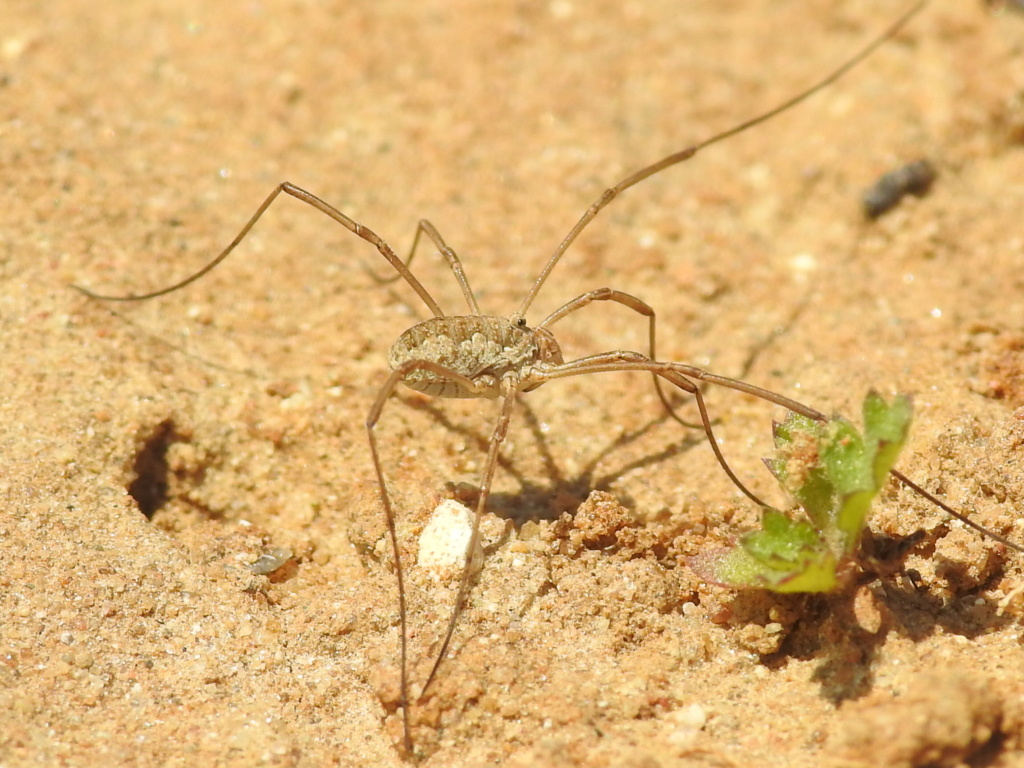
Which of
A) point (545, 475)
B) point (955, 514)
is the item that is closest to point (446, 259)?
point (545, 475)

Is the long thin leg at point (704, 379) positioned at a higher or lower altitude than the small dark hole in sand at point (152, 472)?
higher

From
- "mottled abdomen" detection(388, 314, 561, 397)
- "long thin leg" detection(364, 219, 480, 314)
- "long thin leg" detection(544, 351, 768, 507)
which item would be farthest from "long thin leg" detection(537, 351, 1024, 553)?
"long thin leg" detection(364, 219, 480, 314)

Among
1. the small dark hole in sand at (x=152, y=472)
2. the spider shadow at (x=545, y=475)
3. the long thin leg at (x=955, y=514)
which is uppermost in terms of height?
the long thin leg at (x=955, y=514)

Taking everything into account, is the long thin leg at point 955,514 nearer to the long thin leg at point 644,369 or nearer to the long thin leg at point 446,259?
the long thin leg at point 644,369

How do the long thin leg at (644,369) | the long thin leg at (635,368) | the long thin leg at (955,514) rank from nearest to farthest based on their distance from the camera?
1. the long thin leg at (955,514)
2. the long thin leg at (635,368)
3. the long thin leg at (644,369)

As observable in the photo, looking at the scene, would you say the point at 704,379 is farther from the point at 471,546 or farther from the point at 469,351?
the point at 471,546

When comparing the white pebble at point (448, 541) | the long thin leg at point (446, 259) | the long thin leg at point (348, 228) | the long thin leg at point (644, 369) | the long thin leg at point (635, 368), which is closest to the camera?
the white pebble at point (448, 541)

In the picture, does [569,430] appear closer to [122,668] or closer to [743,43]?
[122,668]

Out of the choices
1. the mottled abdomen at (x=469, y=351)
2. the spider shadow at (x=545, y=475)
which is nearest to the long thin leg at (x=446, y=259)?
the mottled abdomen at (x=469, y=351)

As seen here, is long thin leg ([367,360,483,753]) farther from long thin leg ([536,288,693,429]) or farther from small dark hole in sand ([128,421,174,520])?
small dark hole in sand ([128,421,174,520])
